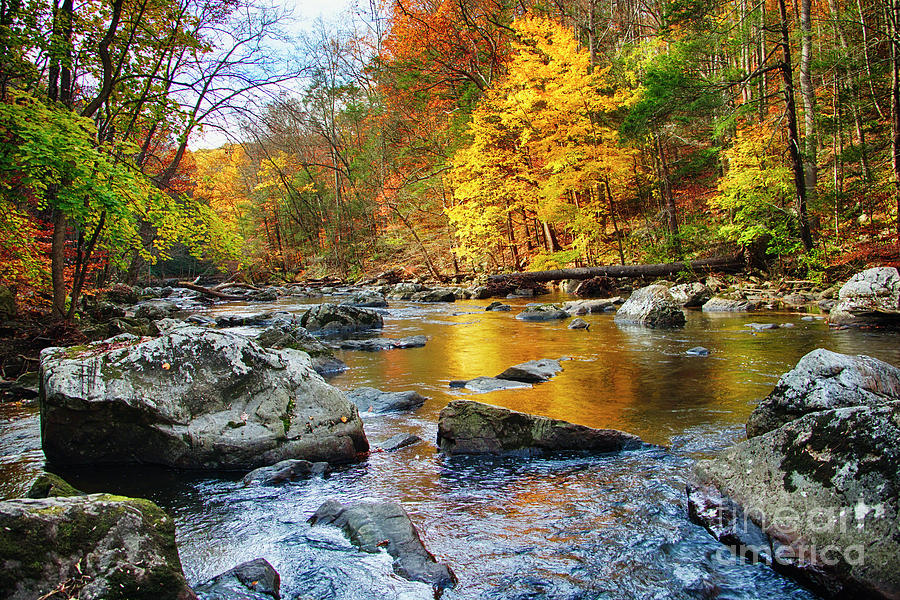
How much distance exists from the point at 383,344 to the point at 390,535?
7448 mm

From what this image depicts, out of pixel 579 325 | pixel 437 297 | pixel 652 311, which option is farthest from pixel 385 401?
pixel 437 297

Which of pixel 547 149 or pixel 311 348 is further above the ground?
pixel 547 149

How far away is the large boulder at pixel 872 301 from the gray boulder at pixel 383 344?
8159 millimetres

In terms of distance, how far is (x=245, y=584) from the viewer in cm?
228

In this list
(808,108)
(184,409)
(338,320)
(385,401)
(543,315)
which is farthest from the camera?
(808,108)

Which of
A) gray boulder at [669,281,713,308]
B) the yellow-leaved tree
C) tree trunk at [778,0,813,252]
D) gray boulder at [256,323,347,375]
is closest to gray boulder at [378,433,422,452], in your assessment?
gray boulder at [256,323,347,375]

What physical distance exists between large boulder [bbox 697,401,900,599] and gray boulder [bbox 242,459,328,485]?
2.99 metres

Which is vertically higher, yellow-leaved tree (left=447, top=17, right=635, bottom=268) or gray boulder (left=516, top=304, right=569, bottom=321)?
yellow-leaved tree (left=447, top=17, right=635, bottom=268)

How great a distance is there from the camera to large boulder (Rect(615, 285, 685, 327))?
10.8 meters

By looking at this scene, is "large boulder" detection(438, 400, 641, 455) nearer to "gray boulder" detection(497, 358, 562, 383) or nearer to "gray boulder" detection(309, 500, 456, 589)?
"gray boulder" detection(309, 500, 456, 589)

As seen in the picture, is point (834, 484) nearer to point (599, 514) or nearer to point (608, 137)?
point (599, 514)

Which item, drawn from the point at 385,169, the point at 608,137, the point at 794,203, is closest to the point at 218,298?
the point at 385,169

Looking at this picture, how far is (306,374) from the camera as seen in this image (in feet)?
15.0

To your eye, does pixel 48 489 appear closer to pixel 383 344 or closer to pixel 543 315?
pixel 383 344
